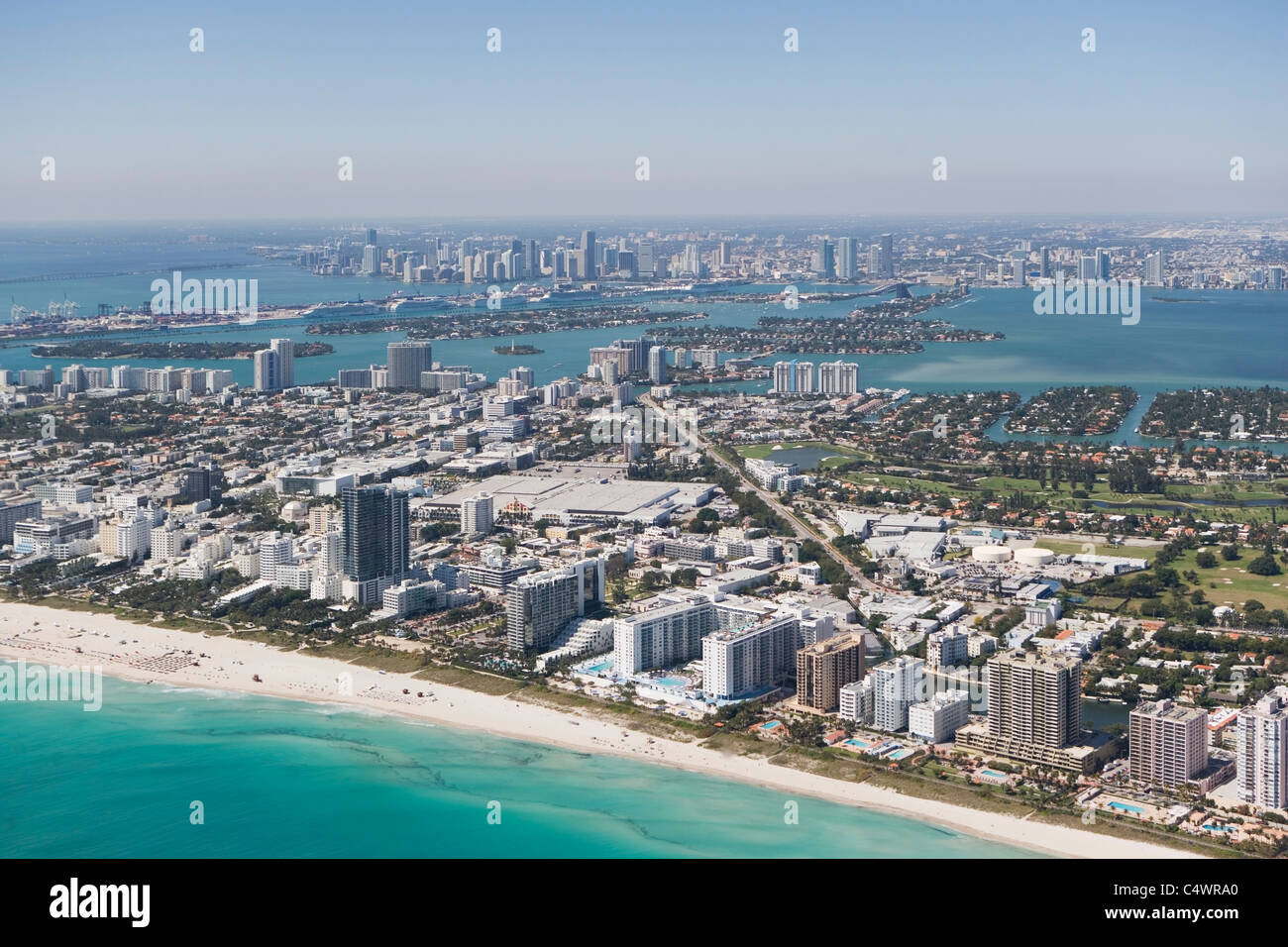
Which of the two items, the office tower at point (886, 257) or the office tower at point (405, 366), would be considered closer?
the office tower at point (405, 366)

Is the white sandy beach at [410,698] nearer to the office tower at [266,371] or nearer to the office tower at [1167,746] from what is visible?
the office tower at [1167,746]

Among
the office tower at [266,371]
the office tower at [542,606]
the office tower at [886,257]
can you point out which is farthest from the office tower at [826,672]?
the office tower at [886,257]

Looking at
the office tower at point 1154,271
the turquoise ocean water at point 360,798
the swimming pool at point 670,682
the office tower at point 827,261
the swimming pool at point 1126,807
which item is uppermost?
the office tower at point 827,261

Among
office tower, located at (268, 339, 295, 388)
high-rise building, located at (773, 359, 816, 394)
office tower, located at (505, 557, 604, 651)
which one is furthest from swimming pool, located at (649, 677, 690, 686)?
office tower, located at (268, 339, 295, 388)

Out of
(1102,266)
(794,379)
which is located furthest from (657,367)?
(1102,266)

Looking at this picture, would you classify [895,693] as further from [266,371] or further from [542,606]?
[266,371]
